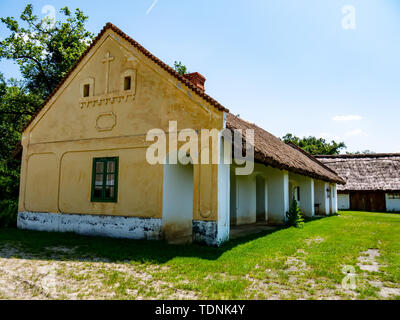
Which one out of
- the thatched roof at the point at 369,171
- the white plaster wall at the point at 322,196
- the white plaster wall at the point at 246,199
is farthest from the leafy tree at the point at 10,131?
the thatched roof at the point at 369,171

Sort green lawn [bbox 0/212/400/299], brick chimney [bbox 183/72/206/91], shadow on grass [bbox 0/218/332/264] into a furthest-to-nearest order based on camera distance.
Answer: brick chimney [bbox 183/72/206/91], shadow on grass [bbox 0/218/332/264], green lawn [bbox 0/212/400/299]

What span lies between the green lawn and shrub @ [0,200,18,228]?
3130 millimetres

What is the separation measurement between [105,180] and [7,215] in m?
5.48

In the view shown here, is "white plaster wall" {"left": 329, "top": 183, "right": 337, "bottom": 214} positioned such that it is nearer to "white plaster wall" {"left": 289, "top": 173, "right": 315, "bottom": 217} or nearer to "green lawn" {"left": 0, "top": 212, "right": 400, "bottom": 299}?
"white plaster wall" {"left": 289, "top": 173, "right": 315, "bottom": 217}

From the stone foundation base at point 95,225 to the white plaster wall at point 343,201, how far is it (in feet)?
85.1

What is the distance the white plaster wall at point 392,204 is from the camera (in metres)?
27.1

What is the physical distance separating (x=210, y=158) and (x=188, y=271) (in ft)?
10.8

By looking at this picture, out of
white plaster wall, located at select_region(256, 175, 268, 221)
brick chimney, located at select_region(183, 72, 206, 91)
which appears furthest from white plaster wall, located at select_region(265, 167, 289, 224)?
brick chimney, located at select_region(183, 72, 206, 91)

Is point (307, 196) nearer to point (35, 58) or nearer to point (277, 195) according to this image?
point (277, 195)

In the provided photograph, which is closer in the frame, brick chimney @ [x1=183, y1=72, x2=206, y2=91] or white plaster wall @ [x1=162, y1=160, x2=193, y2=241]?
white plaster wall @ [x1=162, y1=160, x2=193, y2=241]

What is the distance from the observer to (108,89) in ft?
33.4

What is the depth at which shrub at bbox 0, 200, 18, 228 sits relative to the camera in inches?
473
